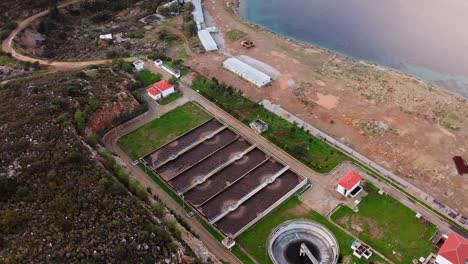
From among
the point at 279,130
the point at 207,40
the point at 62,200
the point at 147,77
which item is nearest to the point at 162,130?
the point at 147,77

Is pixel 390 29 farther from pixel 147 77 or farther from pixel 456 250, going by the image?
pixel 456 250

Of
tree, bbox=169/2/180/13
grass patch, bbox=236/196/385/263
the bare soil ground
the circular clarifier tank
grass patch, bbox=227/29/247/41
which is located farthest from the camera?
tree, bbox=169/2/180/13

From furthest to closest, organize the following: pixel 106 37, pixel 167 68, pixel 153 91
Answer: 1. pixel 106 37
2. pixel 167 68
3. pixel 153 91

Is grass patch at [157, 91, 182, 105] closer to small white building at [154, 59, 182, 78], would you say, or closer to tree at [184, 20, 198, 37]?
small white building at [154, 59, 182, 78]

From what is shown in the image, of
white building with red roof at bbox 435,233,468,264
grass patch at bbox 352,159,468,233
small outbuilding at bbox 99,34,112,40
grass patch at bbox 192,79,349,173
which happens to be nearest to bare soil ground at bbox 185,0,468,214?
grass patch at bbox 352,159,468,233

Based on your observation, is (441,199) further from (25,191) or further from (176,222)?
(25,191)
